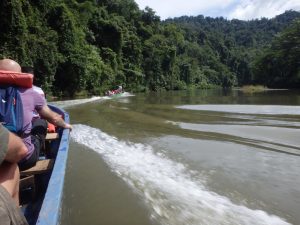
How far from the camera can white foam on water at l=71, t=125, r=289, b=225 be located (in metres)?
4.52

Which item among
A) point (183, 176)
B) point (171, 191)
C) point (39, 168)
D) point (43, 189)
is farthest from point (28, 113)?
point (183, 176)

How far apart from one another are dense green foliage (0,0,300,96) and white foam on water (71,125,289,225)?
1362 centimetres

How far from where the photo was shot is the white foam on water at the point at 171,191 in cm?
452

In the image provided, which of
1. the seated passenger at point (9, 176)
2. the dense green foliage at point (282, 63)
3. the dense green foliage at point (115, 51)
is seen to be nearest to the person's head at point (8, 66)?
the seated passenger at point (9, 176)

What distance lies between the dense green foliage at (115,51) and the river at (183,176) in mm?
12650

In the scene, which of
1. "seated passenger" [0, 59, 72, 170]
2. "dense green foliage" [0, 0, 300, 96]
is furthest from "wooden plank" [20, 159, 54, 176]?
"dense green foliage" [0, 0, 300, 96]

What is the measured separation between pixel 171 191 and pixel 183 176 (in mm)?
806

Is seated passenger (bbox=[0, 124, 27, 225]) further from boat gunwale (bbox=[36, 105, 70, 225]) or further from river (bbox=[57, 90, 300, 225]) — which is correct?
river (bbox=[57, 90, 300, 225])

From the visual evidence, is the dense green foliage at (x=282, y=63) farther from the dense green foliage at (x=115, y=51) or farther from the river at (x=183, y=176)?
the river at (x=183, y=176)

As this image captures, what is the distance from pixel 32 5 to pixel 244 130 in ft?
61.3

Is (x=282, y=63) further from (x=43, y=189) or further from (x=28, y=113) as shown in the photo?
(x=28, y=113)

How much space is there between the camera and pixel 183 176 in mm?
6238

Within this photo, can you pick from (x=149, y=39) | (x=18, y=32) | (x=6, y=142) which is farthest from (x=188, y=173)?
(x=149, y=39)

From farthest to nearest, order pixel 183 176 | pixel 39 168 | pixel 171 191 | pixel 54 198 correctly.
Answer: pixel 183 176, pixel 171 191, pixel 39 168, pixel 54 198
